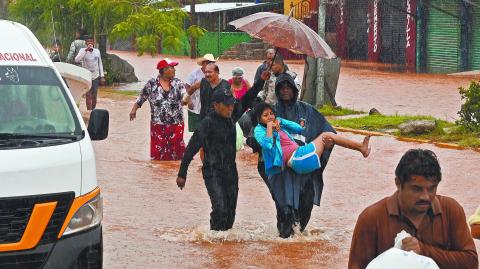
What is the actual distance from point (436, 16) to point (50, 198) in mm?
35465

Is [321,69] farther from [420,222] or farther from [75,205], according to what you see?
[420,222]

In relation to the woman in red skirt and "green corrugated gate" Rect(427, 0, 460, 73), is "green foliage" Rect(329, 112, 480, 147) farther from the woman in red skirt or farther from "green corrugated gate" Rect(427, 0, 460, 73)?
"green corrugated gate" Rect(427, 0, 460, 73)

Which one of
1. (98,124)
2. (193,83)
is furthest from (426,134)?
(98,124)

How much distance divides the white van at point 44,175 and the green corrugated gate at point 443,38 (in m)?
32.6

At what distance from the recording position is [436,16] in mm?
41438

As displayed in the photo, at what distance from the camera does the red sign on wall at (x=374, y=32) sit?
4566 centimetres

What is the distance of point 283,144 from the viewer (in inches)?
396

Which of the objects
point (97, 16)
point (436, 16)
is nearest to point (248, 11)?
point (436, 16)

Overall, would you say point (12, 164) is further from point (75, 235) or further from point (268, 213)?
point (268, 213)

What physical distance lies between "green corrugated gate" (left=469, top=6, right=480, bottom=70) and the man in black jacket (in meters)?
29.7

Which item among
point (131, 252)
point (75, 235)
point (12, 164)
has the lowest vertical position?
point (131, 252)

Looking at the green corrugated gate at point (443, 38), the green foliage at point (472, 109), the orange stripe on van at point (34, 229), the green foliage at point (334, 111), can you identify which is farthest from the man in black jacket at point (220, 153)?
the green corrugated gate at point (443, 38)

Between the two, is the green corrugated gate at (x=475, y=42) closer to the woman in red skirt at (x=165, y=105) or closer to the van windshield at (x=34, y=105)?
the woman in red skirt at (x=165, y=105)

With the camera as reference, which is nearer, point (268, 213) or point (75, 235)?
point (75, 235)
